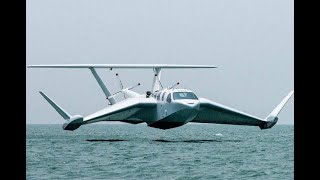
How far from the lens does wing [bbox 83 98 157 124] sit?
204 ft

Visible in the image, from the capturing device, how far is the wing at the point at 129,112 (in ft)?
204

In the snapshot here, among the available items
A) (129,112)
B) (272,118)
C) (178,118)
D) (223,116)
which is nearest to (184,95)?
(178,118)

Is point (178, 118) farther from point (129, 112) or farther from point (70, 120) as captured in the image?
point (70, 120)

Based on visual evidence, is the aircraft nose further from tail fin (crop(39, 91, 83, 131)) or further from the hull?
tail fin (crop(39, 91, 83, 131))

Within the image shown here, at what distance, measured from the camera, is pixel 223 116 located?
65.7 m

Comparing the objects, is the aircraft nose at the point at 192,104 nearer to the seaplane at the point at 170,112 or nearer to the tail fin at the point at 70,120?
the seaplane at the point at 170,112

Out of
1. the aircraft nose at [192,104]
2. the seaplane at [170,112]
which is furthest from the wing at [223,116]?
the aircraft nose at [192,104]
